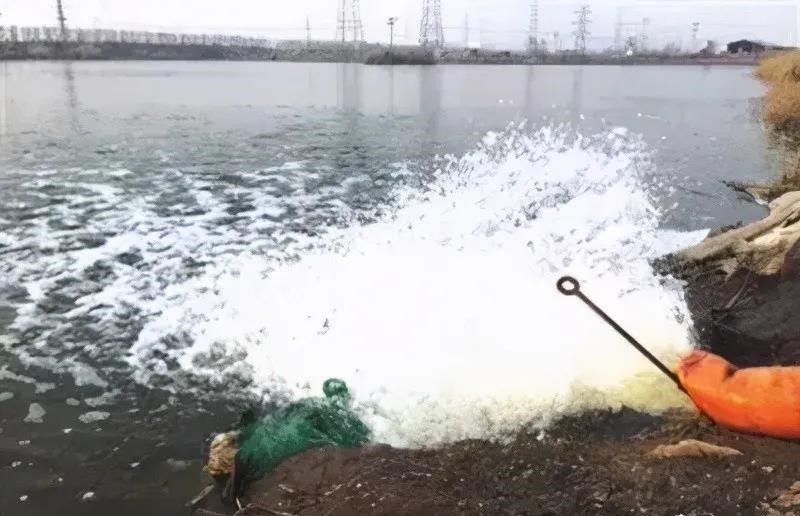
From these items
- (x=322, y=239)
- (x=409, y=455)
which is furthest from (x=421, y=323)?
(x=322, y=239)

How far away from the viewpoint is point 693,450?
19.1 feet

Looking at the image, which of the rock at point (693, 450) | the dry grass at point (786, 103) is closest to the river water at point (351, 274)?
the rock at point (693, 450)

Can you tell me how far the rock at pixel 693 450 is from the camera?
572 centimetres

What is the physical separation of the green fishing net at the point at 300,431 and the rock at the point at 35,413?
2523 mm

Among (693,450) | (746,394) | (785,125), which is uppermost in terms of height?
(785,125)

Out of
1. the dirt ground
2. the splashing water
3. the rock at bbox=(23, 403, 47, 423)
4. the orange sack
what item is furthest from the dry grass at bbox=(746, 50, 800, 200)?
the rock at bbox=(23, 403, 47, 423)

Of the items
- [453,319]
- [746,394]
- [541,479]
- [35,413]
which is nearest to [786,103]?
[453,319]

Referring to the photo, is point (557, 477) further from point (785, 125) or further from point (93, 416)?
point (785, 125)

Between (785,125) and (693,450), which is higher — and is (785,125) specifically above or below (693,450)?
above

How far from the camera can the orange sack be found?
580 centimetres

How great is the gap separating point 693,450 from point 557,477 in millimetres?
1279

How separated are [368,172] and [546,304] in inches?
580

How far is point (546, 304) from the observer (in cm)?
887

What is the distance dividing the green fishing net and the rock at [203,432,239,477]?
0.08 m
